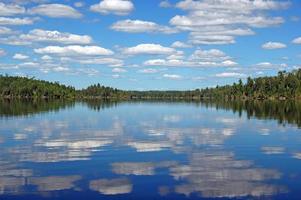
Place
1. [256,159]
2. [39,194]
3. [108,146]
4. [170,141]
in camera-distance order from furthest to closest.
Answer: [170,141], [108,146], [256,159], [39,194]

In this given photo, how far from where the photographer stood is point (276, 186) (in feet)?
67.4

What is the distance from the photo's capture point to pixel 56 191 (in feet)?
63.8

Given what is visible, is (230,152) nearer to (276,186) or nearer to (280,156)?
(280,156)

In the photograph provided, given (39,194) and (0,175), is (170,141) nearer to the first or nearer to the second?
(0,175)

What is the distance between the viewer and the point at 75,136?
41000 mm

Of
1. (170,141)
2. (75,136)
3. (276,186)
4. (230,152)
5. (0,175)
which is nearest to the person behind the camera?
(276,186)

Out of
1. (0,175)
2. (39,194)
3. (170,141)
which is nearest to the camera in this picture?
(39,194)

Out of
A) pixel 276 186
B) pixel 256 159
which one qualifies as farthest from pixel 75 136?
pixel 276 186

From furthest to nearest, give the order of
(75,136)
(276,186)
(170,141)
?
(75,136) < (170,141) < (276,186)

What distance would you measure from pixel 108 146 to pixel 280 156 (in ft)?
37.4

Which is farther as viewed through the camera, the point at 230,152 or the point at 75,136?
the point at 75,136

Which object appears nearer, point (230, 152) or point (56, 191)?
point (56, 191)

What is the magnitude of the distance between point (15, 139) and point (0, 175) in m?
16.1

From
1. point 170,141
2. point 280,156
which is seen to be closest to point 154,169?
point 280,156
